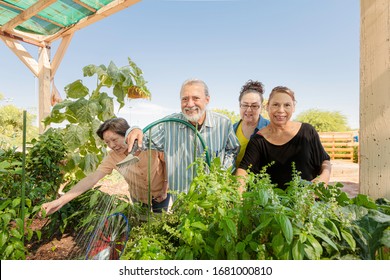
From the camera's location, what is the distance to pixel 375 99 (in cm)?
97

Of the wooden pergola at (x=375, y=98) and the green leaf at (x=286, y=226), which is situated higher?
the wooden pergola at (x=375, y=98)

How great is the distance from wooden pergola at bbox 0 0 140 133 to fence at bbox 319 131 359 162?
1.39 meters

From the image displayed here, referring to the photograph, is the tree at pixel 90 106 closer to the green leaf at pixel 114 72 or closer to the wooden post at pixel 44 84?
the green leaf at pixel 114 72

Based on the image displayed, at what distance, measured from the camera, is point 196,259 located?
666mm

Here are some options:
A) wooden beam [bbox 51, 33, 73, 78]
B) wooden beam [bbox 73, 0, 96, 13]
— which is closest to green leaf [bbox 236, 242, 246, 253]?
wooden beam [bbox 51, 33, 73, 78]

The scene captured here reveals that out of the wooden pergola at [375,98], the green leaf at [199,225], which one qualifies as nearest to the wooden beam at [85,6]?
the wooden pergola at [375,98]

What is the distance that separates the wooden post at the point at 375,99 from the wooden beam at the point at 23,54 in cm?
202

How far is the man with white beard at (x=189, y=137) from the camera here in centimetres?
96

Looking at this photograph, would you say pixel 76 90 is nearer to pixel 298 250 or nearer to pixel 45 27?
pixel 45 27

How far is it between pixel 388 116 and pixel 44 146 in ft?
4.89
